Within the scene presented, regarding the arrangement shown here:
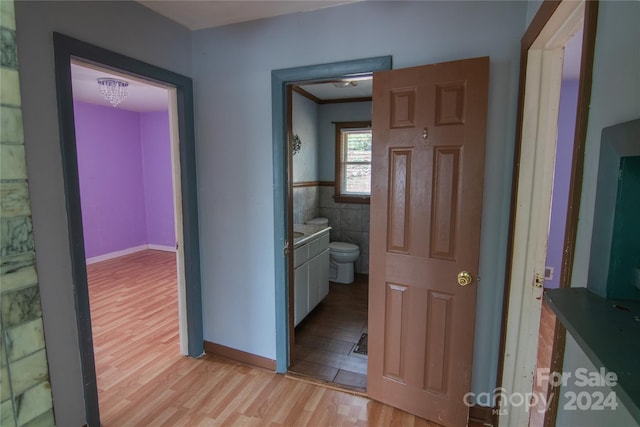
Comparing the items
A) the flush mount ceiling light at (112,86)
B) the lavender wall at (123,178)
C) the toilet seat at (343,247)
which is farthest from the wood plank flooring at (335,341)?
the lavender wall at (123,178)

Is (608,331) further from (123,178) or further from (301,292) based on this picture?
(123,178)

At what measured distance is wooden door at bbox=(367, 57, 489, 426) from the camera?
1676 millimetres

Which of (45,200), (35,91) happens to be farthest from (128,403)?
(35,91)

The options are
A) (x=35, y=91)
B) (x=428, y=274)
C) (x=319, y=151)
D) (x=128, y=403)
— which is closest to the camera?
(x=35, y=91)

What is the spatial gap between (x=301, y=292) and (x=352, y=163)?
2346 mm

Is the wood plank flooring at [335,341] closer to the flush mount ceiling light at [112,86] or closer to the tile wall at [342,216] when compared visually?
the tile wall at [342,216]

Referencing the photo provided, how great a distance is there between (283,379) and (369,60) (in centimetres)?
228

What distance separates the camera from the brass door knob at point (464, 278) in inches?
68.0

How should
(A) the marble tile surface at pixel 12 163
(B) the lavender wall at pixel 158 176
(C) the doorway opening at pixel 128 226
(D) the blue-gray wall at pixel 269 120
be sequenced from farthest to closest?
(B) the lavender wall at pixel 158 176, (C) the doorway opening at pixel 128 226, (D) the blue-gray wall at pixel 269 120, (A) the marble tile surface at pixel 12 163

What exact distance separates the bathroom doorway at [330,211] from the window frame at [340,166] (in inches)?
0.6

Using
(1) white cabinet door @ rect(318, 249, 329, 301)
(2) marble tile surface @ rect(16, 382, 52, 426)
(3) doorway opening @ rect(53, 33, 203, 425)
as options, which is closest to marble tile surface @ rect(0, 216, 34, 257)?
(2) marble tile surface @ rect(16, 382, 52, 426)

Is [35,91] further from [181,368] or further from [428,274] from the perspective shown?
[428,274]

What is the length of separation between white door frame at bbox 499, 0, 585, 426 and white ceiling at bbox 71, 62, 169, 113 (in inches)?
127

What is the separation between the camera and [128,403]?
2074 millimetres
